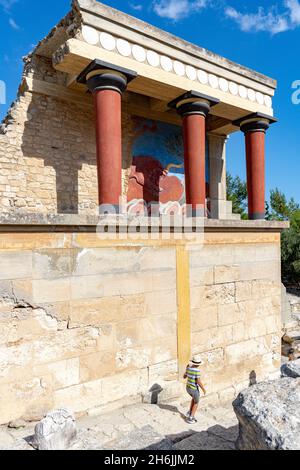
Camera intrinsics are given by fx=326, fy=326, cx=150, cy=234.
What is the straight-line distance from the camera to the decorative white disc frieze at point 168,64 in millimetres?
6160

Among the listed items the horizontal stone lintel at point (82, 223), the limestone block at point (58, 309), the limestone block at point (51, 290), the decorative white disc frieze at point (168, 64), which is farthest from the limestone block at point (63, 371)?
the decorative white disc frieze at point (168, 64)

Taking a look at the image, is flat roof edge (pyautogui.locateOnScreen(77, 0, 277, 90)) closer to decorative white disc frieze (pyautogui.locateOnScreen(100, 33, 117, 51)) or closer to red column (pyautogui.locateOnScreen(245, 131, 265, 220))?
decorative white disc frieze (pyautogui.locateOnScreen(100, 33, 117, 51))

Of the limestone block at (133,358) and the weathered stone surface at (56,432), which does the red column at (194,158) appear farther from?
the weathered stone surface at (56,432)

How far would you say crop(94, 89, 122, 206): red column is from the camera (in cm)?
606

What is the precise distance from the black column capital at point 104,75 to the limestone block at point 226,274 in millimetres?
3965

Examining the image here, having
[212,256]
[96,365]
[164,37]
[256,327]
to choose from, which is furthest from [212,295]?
[164,37]

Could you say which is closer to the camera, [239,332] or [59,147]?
[239,332]

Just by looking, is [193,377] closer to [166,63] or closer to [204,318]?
[204,318]

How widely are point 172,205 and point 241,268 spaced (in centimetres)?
303

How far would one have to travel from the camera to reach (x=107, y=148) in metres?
6.08

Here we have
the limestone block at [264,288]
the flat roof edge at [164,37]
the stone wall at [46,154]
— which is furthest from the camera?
the limestone block at [264,288]

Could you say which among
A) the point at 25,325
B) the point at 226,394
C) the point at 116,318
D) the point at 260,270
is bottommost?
the point at 226,394

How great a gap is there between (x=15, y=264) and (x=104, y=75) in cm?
397
